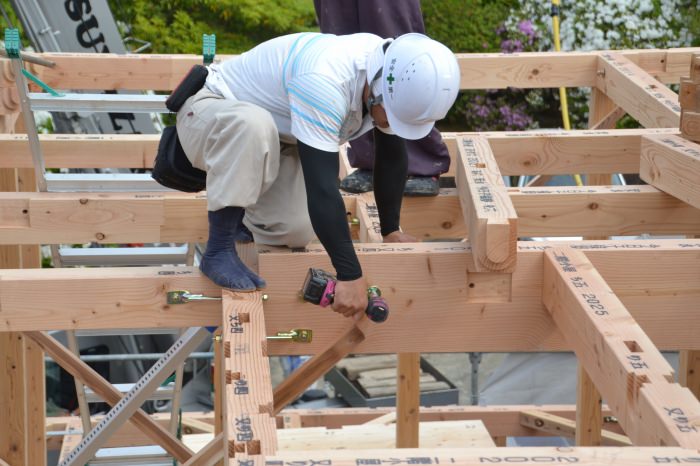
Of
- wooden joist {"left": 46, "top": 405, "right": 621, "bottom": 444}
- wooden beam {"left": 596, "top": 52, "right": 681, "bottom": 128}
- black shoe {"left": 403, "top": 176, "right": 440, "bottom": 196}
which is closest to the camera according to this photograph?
black shoe {"left": 403, "top": 176, "right": 440, "bottom": 196}

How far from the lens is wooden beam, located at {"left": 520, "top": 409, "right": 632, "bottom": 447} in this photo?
749cm

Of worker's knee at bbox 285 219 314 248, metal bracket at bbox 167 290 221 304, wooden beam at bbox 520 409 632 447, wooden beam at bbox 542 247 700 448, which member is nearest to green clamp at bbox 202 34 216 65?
worker's knee at bbox 285 219 314 248

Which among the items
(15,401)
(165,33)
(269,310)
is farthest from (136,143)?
(165,33)

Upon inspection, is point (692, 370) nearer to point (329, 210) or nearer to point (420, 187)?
point (420, 187)

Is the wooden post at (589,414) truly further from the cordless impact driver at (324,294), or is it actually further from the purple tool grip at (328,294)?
the purple tool grip at (328,294)

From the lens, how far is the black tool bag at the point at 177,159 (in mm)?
4297

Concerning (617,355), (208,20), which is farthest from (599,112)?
(208,20)

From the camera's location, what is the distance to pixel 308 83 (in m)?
3.80

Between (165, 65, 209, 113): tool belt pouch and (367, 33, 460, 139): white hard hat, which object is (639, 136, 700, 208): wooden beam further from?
(165, 65, 209, 113): tool belt pouch

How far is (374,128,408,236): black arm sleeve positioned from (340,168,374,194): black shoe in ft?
2.09

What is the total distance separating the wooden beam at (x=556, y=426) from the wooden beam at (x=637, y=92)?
7.62 ft

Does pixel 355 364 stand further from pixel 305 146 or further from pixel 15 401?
pixel 305 146

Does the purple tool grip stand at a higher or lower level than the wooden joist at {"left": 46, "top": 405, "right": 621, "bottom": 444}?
higher

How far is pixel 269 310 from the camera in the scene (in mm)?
3924
